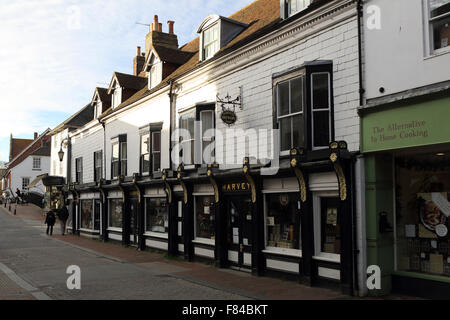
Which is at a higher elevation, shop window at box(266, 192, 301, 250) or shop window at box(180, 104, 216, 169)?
shop window at box(180, 104, 216, 169)

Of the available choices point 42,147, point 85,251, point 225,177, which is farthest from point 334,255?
point 42,147

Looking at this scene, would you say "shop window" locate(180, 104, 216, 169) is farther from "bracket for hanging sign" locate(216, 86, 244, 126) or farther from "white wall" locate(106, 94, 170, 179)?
"white wall" locate(106, 94, 170, 179)

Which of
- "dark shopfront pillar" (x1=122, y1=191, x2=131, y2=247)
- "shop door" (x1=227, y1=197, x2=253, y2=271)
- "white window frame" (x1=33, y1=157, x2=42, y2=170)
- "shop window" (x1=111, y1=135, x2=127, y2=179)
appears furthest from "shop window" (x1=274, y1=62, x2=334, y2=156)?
"white window frame" (x1=33, y1=157, x2=42, y2=170)

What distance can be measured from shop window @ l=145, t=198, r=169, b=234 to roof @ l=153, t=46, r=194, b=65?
645 cm

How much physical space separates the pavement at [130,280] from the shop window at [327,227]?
0.94 m

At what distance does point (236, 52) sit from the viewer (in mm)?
13695

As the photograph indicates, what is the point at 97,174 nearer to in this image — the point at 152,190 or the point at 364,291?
the point at 152,190

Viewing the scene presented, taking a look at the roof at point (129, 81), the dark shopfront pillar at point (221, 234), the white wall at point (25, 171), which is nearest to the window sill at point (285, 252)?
the dark shopfront pillar at point (221, 234)

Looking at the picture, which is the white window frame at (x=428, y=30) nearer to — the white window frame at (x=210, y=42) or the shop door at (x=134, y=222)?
the white window frame at (x=210, y=42)

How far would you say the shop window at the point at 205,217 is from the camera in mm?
14946

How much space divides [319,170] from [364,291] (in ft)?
9.56

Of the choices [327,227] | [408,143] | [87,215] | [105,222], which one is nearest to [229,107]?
[327,227]

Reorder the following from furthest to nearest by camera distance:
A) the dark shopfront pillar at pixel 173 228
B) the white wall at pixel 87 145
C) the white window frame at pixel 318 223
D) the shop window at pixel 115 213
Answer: the white wall at pixel 87 145
the shop window at pixel 115 213
the dark shopfront pillar at pixel 173 228
the white window frame at pixel 318 223

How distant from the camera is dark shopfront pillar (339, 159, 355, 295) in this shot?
9578 mm
